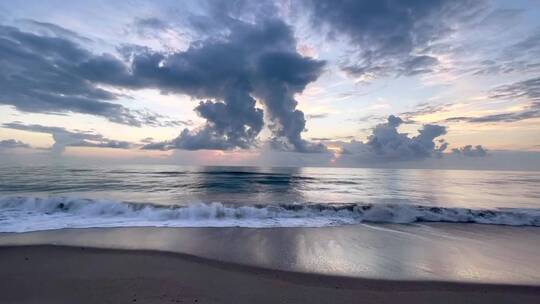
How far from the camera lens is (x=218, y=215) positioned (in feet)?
47.0

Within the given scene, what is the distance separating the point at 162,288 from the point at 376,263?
5573 millimetres

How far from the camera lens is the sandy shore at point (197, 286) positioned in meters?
5.30

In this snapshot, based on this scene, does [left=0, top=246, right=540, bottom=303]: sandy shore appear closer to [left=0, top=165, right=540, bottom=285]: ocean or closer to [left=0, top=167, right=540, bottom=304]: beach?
[left=0, top=167, right=540, bottom=304]: beach

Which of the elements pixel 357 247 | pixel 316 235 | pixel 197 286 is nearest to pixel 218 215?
pixel 316 235

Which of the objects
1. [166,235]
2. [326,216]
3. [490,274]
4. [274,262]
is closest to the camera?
[490,274]

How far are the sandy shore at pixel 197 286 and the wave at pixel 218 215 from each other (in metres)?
5.32

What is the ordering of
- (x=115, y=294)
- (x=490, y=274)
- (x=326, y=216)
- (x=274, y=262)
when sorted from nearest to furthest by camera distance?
(x=115, y=294)
(x=490, y=274)
(x=274, y=262)
(x=326, y=216)

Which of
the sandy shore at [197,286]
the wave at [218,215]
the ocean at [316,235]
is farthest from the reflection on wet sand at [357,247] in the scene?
the wave at [218,215]

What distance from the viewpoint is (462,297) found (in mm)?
5664

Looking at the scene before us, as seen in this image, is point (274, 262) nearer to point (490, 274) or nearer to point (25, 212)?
point (490, 274)

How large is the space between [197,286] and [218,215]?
8.64 meters

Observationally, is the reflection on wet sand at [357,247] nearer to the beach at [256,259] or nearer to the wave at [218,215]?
the beach at [256,259]

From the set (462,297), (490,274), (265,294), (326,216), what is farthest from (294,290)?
(326,216)

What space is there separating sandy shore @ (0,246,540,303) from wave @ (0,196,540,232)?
17.4ft
